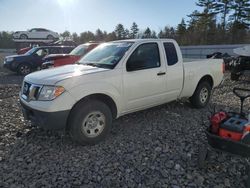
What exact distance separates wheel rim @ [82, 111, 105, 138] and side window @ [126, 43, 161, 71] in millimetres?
1089

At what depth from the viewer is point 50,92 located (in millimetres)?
3953

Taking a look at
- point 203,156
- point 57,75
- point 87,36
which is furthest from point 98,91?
point 87,36

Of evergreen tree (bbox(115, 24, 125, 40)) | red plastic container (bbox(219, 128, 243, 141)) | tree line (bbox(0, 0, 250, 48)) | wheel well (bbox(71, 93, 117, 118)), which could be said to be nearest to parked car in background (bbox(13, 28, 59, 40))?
tree line (bbox(0, 0, 250, 48))

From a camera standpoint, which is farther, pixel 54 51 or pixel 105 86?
pixel 54 51

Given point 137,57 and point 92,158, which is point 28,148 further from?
point 137,57

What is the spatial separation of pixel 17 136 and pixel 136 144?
2.36m

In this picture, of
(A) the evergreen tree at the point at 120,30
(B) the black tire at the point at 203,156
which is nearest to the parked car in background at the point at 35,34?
(A) the evergreen tree at the point at 120,30

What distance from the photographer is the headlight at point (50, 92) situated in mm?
3906

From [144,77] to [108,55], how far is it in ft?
2.87

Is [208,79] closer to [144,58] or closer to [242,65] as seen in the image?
[144,58]

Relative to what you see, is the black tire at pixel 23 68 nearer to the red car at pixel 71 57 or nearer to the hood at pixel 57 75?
the red car at pixel 71 57

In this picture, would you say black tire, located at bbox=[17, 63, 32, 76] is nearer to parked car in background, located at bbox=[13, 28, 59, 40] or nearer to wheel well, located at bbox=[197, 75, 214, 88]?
wheel well, located at bbox=[197, 75, 214, 88]

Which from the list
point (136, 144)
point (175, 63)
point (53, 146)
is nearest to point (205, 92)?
point (175, 63)

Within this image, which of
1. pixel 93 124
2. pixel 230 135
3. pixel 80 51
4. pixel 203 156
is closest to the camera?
pixel 230 135
